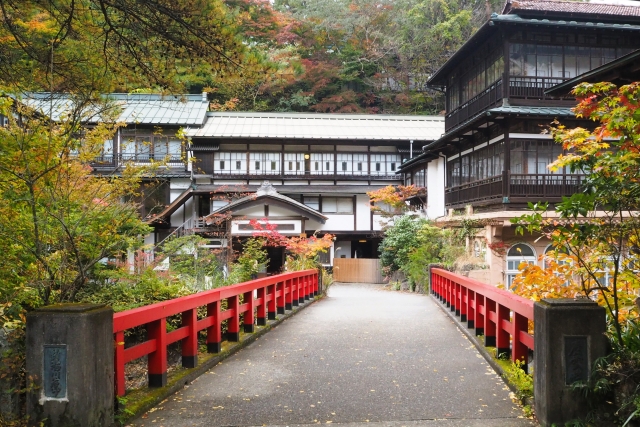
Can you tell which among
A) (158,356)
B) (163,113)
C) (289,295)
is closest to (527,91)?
(289,295)

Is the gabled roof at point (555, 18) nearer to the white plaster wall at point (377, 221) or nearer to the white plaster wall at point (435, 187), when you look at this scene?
the white plaster wall at point (435, 187)

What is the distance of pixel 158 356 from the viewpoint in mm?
5816

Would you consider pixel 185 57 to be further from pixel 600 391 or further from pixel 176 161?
pixel 176 161

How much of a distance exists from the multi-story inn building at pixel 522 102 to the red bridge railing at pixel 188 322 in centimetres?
1022

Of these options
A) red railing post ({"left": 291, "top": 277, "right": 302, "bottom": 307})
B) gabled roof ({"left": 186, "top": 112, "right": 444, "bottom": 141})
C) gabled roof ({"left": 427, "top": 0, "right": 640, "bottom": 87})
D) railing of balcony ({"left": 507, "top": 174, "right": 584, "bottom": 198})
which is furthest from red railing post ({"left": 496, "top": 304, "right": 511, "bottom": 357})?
gabled roof ({"left": 186, "top": 112, "right": 444, "bottom": 141})

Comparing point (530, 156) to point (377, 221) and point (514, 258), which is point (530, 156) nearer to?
point (514, 258)

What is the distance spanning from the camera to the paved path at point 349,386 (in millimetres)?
5270

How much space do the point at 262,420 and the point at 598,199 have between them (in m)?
3.68

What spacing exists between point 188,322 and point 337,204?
25.6 meters

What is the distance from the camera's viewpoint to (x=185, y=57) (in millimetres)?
6492

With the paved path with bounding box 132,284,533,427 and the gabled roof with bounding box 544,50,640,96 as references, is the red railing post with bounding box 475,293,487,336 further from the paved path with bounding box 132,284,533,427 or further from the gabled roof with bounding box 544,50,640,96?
the gabled roof with bounding box 544,50,640,96

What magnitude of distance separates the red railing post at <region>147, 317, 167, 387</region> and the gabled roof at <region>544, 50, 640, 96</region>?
319 inches

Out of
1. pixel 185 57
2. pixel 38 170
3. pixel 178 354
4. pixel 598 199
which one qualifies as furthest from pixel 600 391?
pixel 178 354

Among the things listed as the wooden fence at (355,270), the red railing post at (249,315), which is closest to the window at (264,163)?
the wooden fence at (355,270)
